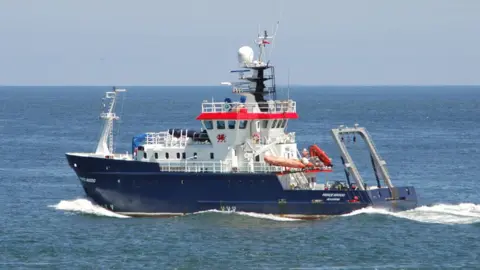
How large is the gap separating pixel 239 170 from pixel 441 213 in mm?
9416

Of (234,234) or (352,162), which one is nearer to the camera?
(234,234)

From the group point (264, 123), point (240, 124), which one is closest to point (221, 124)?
point (240, 124)

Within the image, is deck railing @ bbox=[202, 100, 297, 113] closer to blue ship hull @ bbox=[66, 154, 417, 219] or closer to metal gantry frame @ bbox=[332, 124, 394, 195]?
metal gantry frame @ bbox=[332, 124, 394, 195]

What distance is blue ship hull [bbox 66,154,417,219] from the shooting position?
157 feet

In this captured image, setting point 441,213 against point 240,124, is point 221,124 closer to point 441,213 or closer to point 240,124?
point 240,124

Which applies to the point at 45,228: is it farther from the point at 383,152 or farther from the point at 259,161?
the point at 383,152

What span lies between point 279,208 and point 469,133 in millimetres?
58958

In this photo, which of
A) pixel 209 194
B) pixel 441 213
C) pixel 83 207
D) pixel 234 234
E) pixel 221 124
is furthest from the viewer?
pixel 83 207

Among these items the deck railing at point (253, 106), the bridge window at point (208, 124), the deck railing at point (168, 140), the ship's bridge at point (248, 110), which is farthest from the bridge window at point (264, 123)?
the deck railing at point (168, 140)

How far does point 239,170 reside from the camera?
161 ft
